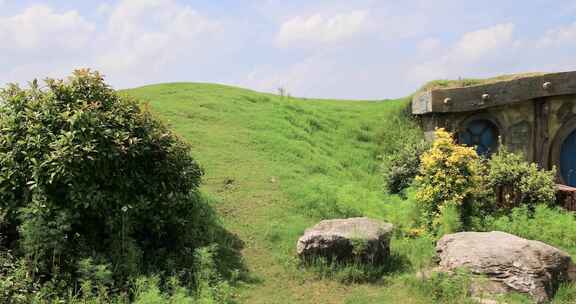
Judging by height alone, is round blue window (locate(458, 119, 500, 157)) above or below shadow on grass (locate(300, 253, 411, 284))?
above

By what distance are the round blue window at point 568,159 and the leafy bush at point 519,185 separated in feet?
11.5

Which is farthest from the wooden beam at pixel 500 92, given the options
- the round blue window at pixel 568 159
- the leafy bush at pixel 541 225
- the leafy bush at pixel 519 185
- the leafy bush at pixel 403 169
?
the leafy bush at pixel 541 225

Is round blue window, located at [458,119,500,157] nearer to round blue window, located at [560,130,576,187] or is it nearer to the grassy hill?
round blue window, located at [560,130,576,187]

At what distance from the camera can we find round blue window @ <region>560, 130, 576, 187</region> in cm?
Result: 1527

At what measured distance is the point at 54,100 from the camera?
7766 mm

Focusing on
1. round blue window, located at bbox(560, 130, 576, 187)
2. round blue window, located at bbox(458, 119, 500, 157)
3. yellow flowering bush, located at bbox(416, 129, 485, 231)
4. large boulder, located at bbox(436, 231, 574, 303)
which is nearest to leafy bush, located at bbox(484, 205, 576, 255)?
yellow flowering bush, located at bbox(416, 129, 485, 231)

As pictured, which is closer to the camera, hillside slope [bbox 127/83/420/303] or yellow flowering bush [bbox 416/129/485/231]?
hillside slope [bbox 127/83/420/303]

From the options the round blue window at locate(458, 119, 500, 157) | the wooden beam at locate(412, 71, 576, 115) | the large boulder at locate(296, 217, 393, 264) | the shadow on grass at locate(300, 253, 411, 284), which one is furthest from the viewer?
the round blue window at locate(458, 119, 500, 157)

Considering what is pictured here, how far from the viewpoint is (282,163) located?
542 inches

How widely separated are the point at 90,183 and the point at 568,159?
13.3 m

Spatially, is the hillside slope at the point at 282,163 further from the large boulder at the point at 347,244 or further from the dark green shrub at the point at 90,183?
the dark green shrub at the point at 90,183

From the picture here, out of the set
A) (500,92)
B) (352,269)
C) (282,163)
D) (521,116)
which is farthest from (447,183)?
(521,116)

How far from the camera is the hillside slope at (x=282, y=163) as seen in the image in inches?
331

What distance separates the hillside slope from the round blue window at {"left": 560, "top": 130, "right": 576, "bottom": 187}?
432 cm
